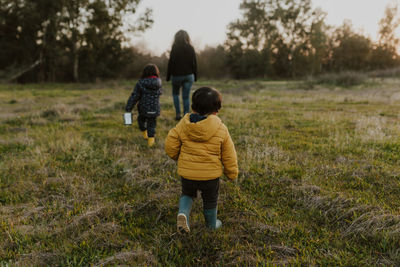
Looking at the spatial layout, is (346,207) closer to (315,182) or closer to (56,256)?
(315,182)

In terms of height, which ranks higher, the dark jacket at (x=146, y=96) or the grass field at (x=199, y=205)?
the dark jacket at (x=146, y=96)

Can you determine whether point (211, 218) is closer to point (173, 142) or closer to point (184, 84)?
point (173, 142)

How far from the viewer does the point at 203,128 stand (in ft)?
8.04

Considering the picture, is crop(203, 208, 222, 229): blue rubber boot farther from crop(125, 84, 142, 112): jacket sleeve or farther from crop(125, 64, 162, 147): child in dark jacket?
crop(125, 84, 142, 112): jacket sleeve

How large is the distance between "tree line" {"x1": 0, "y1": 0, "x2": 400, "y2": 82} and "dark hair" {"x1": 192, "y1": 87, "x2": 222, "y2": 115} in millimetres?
28817

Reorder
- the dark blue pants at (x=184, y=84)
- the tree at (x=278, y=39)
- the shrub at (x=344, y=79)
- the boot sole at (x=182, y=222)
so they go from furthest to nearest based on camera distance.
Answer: the tree at (x=278, y=39) → the shrub at (x=344, y=79) → the dark blue pants at (x=184, y=84) → the boot sole at (x=182, y=222)

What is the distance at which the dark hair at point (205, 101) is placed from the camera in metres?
2.49

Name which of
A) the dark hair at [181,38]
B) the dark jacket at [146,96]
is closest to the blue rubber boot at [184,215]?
the dark jacket at [146,96]

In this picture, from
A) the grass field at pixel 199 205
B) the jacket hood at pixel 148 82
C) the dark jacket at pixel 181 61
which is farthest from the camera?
the dark jacket at pixel 181 61

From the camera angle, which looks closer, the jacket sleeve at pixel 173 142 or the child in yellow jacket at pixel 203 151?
the child in yellow jacket at pixel 203 151

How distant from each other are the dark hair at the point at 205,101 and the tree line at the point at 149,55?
28.8 m

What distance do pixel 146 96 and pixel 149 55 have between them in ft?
102

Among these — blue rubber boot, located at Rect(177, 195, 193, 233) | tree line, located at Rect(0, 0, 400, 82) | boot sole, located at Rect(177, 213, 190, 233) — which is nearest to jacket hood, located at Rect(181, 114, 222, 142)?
blue rubber boot, located at Rect(177, 195, 193, 233)

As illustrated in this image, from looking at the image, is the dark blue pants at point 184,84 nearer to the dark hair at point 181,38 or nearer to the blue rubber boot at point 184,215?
the dark hair at point 181,38
